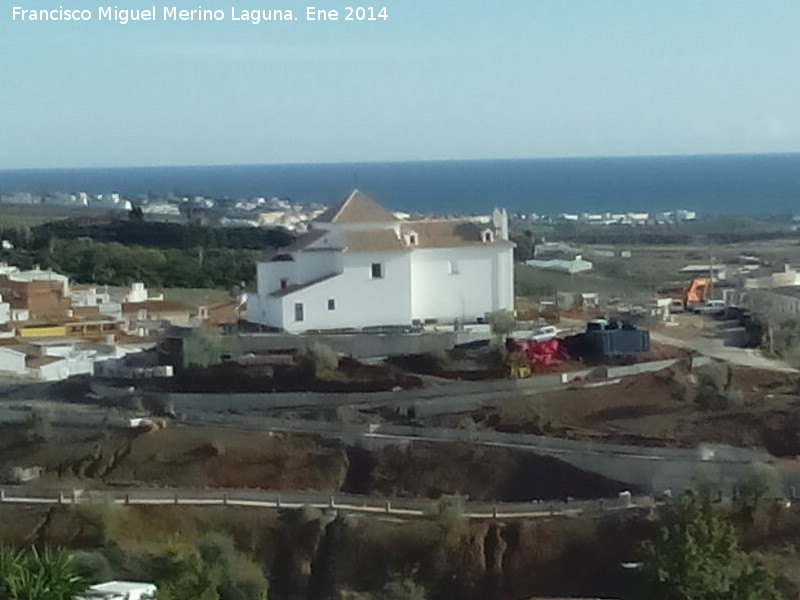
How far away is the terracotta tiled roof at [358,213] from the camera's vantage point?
30781 mm

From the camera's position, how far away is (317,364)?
2734cm

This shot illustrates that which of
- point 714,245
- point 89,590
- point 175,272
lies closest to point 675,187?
point 714,245

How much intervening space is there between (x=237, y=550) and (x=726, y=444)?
7.34 m

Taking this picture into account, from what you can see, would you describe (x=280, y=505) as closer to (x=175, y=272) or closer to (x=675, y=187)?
(x=175, y=272)

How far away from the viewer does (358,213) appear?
31.0 meters

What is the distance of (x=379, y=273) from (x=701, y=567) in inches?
545

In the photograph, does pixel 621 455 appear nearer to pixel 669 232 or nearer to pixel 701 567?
pixel 701 567

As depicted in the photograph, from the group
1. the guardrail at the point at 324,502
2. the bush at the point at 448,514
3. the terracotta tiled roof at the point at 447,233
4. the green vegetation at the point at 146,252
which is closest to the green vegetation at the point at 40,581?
the bush at the point at 448,514

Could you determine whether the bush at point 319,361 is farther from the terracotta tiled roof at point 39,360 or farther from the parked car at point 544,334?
the terracotta tiled roof at point 39,360

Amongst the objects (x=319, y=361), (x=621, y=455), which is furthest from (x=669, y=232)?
(x=621, y=455)

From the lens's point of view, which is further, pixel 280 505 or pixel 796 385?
pixel 796 385

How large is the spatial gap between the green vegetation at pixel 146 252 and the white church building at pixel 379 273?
73.4 feet

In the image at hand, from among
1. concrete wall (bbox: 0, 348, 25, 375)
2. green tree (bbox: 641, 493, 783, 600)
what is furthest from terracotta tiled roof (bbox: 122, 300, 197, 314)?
green tree (bbox: 641, 493, 783, 600)

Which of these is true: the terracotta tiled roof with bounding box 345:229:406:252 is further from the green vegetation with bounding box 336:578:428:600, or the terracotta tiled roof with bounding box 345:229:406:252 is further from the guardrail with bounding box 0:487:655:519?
the green vegetation with bounding box 336:578:428:600
